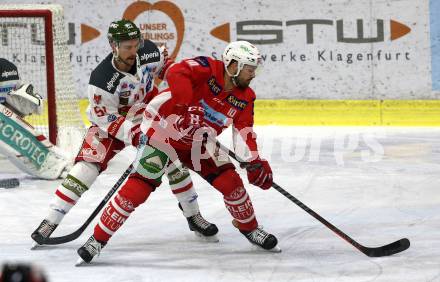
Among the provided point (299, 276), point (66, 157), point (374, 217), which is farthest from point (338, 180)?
point (299, 276)

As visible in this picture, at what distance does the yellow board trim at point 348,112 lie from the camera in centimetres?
745

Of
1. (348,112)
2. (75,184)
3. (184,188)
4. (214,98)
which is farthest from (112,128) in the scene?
(348,112)

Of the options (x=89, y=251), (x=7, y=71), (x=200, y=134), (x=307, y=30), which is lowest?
(x=89, y=251)

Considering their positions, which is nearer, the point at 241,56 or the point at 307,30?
the point at 241,56

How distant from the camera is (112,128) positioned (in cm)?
397

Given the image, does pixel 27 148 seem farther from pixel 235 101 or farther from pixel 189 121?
pixel 235 101

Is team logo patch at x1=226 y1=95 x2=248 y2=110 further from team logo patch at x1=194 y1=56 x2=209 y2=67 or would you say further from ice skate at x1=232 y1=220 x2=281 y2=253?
ice skate at x1=232 y1=220 x2=281 y2=253

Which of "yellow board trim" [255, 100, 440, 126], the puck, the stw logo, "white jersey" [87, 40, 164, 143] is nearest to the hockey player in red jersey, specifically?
"white jersey" [87, 40, 164, 143]

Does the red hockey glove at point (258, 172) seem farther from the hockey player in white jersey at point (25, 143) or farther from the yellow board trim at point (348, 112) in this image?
the yellow board trim at point (348, 112)

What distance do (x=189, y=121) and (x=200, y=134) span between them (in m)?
0.07

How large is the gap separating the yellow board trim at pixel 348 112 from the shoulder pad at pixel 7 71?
238 centimetres

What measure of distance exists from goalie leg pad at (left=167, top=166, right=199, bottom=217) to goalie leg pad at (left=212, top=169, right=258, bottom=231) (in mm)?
262

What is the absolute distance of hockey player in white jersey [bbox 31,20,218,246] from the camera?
3965mm

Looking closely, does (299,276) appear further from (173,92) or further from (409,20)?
(409,20)
